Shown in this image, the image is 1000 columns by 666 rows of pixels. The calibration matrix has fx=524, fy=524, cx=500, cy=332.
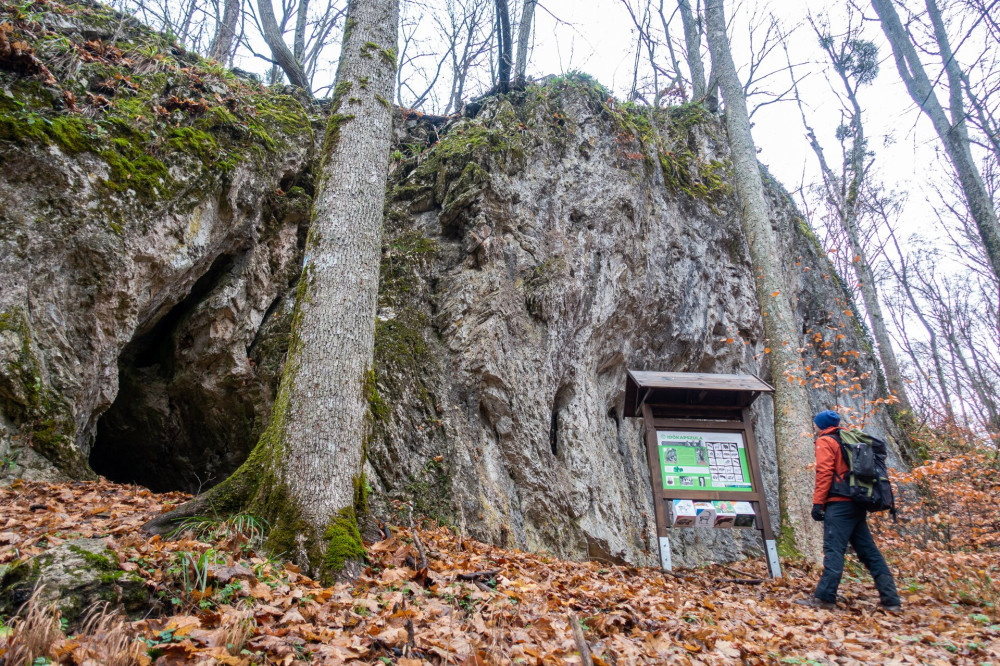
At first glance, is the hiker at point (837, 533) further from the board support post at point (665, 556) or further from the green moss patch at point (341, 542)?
the green moss patch at point (341, 542)

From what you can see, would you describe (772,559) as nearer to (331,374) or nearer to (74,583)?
(331,374)

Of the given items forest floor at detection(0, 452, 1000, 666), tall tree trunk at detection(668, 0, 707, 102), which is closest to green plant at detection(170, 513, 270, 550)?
forest floor at detection(0, 452, 1000, 666)

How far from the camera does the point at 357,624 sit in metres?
2.73

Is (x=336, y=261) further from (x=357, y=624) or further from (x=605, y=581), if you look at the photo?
(x=605, y=581)

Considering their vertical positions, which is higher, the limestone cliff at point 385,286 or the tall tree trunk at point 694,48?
the tall tree trunk at point 694,48

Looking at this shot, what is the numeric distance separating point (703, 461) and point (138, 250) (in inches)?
275

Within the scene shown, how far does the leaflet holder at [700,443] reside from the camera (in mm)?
6375

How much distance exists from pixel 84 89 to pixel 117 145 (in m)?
0.78

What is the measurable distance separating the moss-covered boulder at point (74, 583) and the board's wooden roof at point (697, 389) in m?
5.70

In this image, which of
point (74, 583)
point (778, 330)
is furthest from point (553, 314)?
point (74, 583)

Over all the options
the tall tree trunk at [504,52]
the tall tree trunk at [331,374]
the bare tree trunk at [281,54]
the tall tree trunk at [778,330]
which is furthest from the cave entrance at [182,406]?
the tall tree trunk at [778,330]

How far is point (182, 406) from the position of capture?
6828mm

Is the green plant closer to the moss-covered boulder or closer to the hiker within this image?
the moss-covered boulder

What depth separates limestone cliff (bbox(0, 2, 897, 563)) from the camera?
5.14m
